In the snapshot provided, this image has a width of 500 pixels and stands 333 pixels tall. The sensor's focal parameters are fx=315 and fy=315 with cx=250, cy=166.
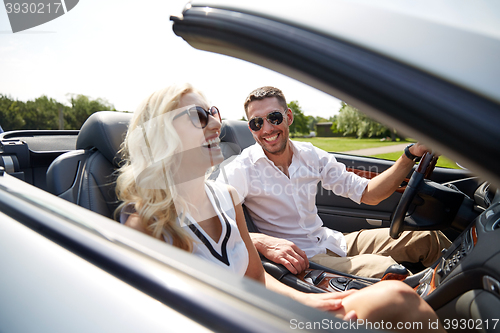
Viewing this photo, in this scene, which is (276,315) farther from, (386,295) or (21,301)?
(21,301)

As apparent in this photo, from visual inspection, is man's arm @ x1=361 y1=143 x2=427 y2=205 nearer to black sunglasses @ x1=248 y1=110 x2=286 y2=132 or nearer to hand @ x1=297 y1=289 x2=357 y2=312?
black sunglasses @ x1=248 y1=110 x2=286 y2=132

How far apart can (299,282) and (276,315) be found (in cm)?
113

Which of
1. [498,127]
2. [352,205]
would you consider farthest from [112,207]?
[352,205]

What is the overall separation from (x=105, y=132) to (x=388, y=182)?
183 centimetres

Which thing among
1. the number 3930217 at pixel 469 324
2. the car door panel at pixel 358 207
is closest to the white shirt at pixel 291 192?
the car door panel at pixel 358 207

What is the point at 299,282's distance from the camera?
1.62 metres

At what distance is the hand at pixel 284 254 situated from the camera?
1.75 metres

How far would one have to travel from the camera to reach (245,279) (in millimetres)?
672

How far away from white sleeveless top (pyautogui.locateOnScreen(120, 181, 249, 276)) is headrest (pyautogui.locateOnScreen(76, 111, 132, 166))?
22.1 inches

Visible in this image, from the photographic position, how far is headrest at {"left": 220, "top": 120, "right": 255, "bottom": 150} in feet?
9.98

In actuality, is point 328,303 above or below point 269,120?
below

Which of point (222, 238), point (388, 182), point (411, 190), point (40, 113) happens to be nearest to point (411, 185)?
point (411, 190)

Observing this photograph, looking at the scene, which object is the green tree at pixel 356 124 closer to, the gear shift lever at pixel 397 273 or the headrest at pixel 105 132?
the gear shift lever at pixel 397 273

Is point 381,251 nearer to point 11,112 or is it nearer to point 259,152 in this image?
point 259,152
